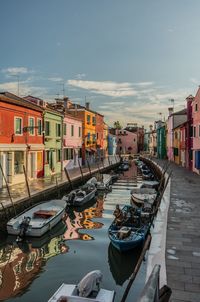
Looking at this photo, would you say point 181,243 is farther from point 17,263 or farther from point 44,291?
point 17,263

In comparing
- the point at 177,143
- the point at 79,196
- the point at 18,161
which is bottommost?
the point at 79,196

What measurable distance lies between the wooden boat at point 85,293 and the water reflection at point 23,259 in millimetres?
2089

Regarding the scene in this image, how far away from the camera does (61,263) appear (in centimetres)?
1211

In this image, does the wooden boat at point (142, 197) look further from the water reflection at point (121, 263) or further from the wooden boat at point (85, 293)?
the wooden boat at point (85, 293)

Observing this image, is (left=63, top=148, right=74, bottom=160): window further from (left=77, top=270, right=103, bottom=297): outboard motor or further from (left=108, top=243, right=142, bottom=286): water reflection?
(left=77, top=270, right=103, bottom=297): outboard motor

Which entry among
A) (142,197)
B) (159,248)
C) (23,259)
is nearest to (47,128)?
(142,197)

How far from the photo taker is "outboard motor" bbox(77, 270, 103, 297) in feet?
26.6

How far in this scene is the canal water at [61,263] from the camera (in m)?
9.90

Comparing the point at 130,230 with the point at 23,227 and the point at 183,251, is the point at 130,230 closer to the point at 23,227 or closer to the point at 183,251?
the point at 183,251

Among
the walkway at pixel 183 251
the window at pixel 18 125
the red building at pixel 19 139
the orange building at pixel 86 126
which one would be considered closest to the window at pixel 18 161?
the red building at pixel 19 139

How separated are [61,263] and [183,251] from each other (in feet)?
17.4

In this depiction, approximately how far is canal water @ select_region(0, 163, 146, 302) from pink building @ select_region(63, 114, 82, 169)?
20.9 metres

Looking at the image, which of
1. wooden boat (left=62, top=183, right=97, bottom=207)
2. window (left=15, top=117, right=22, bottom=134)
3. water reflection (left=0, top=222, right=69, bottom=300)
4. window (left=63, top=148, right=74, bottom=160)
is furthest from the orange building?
water reflection (left=0, top=222, right=69, bottom=300)

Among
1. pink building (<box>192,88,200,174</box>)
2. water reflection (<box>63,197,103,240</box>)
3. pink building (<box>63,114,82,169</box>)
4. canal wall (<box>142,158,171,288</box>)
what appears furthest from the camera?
pink building (<box>63,114,82,169</box>)
